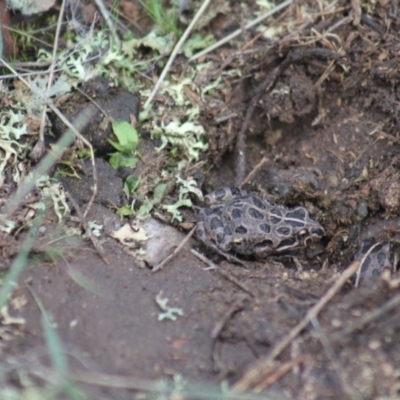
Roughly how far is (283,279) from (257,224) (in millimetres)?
1016

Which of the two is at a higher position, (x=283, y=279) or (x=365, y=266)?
(x=283, y=279)

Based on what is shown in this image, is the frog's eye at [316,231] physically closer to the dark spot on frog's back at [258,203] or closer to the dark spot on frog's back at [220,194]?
the dark spot on frog's back at [258,203]

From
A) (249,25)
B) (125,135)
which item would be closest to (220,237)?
(125,135)

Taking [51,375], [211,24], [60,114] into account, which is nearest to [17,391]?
[51,375]

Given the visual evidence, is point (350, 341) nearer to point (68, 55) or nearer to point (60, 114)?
point (60, 114)

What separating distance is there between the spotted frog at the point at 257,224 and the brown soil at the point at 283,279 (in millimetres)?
126

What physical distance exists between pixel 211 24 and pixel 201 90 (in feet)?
2.46

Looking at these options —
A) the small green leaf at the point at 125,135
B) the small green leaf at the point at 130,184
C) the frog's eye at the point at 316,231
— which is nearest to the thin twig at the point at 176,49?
the small green leaf at the point at 125,135

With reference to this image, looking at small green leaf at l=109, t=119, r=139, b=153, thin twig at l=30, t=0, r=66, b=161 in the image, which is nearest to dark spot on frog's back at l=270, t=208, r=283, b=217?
small green leaf at l=109, t=119, r=139, b=153

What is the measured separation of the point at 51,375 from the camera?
3471mm

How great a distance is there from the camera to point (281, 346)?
359cm

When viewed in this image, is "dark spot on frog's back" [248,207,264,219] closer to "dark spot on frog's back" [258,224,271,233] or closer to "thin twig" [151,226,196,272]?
"dark spot on frog's back" [258,224,271,233]

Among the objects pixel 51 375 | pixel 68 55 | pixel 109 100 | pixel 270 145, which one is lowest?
pixel 270 145

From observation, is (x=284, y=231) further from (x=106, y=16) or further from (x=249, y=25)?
(x=106, y=16)
